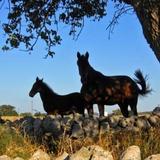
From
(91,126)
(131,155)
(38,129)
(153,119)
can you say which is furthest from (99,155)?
(153,119)

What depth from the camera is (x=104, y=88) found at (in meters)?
17.6

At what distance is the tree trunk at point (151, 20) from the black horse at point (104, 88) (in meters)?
6.75

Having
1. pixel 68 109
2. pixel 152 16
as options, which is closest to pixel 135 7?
pixel 152 16

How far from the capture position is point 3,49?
1408 cm

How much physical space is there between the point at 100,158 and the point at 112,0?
723 centimetres

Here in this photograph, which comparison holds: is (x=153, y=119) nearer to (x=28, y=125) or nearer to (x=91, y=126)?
(x=91, y=126)

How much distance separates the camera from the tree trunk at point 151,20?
10.6 meters

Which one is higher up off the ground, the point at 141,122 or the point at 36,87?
the point at 36,87

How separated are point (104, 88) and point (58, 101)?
2.54 meters

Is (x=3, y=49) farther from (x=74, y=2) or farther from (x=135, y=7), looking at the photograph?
(x=135, y=7)

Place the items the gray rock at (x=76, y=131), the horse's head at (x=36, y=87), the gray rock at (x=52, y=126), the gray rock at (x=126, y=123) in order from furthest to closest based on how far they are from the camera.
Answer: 1. the horse's head at (x=36, y=87)
2. the gray rock at (x=126, y=123)
3. the gray rock at (x=52, y=126)
4. the gray rock at (x=76, y=131)

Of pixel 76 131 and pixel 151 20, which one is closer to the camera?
pixel 151 20

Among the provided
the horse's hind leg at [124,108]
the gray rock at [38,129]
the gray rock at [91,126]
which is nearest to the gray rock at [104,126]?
the gray rock at [91,126]

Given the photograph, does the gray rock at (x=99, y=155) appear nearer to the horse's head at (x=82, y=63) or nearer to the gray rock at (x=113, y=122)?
the gray rock at (x=113, y=122)
